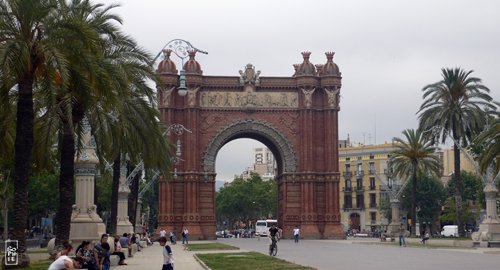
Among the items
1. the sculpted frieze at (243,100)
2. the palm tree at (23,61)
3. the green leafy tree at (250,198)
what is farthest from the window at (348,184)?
the palm tree at (23,61)

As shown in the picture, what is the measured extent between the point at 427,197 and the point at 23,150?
7717 centimetres

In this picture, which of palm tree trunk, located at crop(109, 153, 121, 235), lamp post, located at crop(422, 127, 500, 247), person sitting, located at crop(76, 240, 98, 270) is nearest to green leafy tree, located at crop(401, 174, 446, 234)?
lamp post, located at crop(422, 127, 500, 247)

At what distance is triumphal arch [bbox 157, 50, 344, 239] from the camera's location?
72.8 meters

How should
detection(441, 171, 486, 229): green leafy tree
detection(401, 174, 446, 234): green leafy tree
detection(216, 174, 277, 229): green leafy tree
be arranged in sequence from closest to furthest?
detection(441, 171, 486, 229): green leafy tree
detection(401, 174, 446, 234): green leafy tree
detection(216, 174, 277, 229): green leafy tree

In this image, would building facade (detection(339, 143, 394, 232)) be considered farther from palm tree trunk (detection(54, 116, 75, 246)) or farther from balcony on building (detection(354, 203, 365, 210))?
palm tree trunk (detection(54, 116, 75, 246))

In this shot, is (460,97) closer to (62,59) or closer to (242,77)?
(242,77)

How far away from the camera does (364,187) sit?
116 m

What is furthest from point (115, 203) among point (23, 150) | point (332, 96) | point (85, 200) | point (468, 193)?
point (468, 193)

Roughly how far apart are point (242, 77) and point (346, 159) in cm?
4911

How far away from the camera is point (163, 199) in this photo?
236 ft

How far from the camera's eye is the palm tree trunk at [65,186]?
88.7ft

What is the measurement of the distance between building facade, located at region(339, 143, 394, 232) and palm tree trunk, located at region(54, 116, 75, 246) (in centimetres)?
8919

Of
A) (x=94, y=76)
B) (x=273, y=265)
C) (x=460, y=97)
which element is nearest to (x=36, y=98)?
(x=94, y=76)

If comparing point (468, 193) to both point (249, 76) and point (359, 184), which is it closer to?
point (359, 184)
